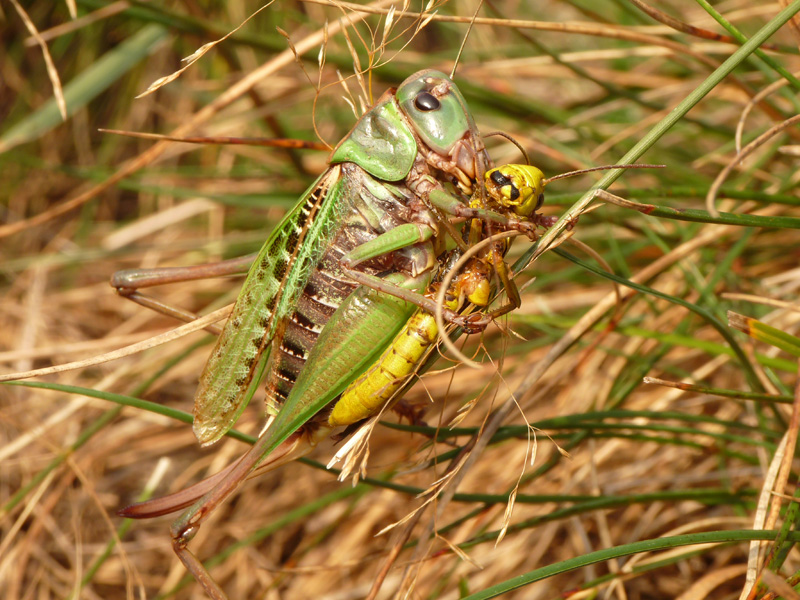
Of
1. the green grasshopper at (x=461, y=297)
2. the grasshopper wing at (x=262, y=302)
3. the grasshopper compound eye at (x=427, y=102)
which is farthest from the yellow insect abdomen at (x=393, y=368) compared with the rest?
the grasshopper compound eye at (x=427, y=102)

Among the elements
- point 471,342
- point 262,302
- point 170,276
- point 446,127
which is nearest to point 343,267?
point 262,302

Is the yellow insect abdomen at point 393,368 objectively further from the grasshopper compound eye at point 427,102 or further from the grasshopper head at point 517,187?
the grasshopper compound eye at point 427,102

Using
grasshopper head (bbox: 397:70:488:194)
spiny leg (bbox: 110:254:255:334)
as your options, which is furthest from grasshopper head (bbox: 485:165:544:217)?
spiny leg (bbox: 110:254:255:334)

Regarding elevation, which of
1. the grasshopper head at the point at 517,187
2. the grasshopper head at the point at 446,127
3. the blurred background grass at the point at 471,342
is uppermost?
the grasshopper head at the point at 446,127

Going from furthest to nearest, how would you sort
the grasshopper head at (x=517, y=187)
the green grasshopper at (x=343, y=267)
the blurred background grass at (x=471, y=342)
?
the blurred background grass at (x=471, y=342) → the green grasshopper at (x=343, y=267) → the grasshopper head at (x=517, y=187)

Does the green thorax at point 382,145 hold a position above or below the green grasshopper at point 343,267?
above

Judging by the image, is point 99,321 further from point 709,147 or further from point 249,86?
point 709,147

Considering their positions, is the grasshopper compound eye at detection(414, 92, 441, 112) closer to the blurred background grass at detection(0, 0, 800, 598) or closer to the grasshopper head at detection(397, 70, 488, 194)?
the grasshopper head at detection(397, 70, 488, 194)

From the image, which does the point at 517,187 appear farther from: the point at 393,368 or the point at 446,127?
the point at 393,368
